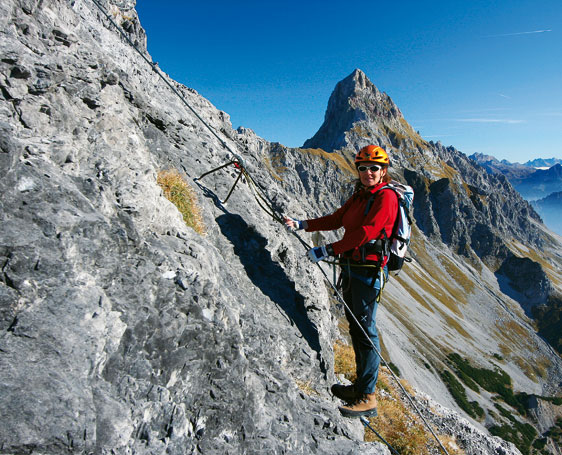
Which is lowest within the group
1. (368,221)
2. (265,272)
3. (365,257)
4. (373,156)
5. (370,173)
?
(265,272)

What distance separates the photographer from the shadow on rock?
39.5 feet

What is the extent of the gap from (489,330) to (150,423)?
193277 millimetres

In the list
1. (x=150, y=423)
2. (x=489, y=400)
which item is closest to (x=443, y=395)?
(x=489, y=400)

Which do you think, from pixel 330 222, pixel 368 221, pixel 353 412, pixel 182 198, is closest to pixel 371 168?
pixel 368 221

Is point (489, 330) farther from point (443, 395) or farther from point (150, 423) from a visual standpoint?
point (150, 423)

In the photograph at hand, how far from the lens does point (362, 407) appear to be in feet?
29.2

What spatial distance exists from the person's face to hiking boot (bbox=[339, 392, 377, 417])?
19.5ft

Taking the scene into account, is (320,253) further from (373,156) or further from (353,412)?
(353,412)

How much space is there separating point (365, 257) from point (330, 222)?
265 centimetres

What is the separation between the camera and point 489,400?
346 feet

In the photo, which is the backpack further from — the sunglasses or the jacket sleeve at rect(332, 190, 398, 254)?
the sunglasses

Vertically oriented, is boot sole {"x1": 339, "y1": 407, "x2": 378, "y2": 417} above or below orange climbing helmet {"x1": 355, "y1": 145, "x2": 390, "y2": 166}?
below

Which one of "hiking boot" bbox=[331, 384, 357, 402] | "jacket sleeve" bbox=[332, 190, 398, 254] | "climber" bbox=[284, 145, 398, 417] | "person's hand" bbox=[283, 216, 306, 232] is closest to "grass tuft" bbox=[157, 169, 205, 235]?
"person's hand" bbox=[283, 216, 306, 232]

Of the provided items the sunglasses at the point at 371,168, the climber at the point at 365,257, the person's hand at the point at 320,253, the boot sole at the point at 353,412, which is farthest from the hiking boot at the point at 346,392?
the sunglasses at the point at 371,168
